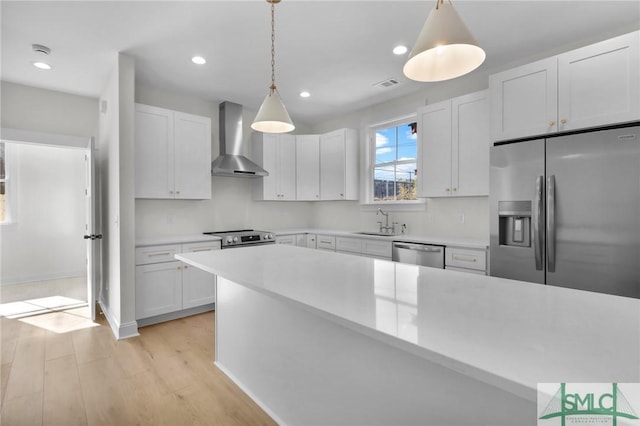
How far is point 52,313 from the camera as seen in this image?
3.64 m

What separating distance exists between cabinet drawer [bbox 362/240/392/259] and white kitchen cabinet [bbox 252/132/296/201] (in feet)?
4.99

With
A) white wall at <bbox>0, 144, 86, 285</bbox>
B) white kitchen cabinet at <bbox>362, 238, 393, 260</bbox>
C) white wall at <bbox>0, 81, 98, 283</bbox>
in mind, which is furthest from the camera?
white wall at <bbox>0, 144, 86, 285</bbox>

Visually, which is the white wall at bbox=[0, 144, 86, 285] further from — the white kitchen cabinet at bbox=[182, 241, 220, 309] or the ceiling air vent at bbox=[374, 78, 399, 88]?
the ceiling air vent at bbox=[374, 78, 399, 88]

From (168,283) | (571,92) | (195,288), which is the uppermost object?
(571,92)

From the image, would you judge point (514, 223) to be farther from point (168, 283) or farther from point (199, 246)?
point (168, 283)

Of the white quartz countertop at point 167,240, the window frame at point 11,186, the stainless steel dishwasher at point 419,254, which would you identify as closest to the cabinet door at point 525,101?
the stainless steel dishwasher at point 419,254

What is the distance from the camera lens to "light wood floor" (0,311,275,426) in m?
1.89

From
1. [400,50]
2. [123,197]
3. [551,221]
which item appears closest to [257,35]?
[400,50]

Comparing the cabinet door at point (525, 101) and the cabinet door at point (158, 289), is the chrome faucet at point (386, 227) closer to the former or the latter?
the cabinet door at point (525, 101)

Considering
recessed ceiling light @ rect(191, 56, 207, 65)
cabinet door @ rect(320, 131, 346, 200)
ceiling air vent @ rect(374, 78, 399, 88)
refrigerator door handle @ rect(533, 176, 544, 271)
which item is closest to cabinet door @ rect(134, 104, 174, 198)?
recessed ceiling light @ rect(191, 56, 207, 65)

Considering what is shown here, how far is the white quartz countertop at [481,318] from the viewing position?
646mm

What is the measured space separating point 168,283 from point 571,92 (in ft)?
13.4

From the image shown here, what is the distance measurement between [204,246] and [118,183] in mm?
1092

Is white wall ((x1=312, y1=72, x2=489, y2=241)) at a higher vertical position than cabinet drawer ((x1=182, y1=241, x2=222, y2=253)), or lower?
higher
